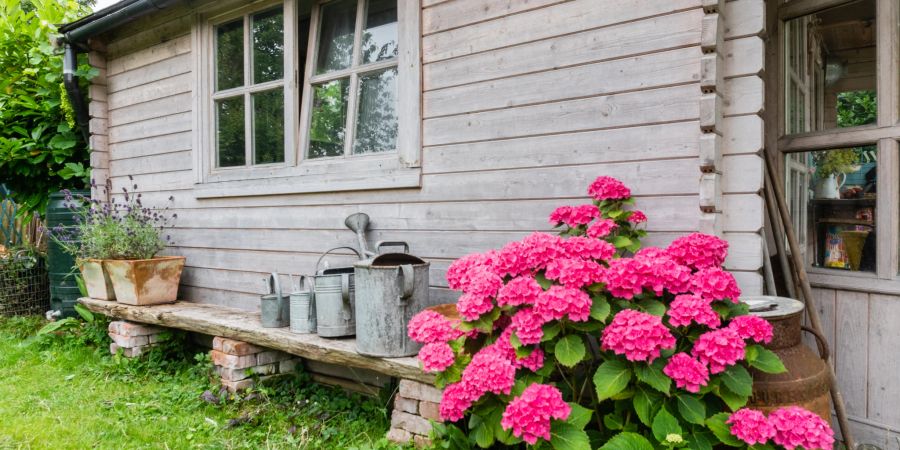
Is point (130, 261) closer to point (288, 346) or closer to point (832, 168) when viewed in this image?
point (288, 346)

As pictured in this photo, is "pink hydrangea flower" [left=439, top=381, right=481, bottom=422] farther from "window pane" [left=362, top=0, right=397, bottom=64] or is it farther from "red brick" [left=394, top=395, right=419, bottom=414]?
"window pane" [left=362, top=0, right=397, bottom=64]

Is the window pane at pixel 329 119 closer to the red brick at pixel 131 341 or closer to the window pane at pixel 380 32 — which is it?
the window pane at pixel 380 32

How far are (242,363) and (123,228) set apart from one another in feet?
4.83

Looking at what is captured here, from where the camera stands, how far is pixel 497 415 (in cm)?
190

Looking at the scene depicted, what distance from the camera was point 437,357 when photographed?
6.45ft

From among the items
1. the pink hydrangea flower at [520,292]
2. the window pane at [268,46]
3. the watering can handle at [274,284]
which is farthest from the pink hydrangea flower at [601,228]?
the window pane at [268,46]

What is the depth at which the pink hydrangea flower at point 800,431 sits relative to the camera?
1.57m

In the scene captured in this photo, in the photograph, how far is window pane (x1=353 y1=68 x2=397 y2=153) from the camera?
3.02 meters

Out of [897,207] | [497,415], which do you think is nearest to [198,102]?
[497,415]

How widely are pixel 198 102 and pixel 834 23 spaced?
3.65 meters

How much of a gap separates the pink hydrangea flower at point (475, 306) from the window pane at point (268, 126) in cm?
202

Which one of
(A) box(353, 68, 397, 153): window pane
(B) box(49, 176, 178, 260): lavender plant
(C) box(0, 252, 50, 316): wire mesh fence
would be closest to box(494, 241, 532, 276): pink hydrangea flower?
(A) box(353, 68, 397, 153): window pane

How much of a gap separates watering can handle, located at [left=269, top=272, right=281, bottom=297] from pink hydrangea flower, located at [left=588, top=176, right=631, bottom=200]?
178 cm

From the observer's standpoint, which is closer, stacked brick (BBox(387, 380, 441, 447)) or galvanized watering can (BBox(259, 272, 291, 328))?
stacked brick (BBox(387, 380, 441, 447))
